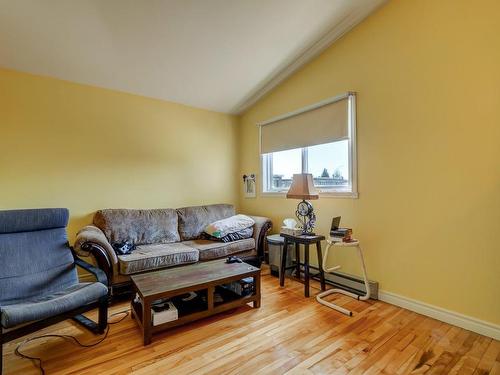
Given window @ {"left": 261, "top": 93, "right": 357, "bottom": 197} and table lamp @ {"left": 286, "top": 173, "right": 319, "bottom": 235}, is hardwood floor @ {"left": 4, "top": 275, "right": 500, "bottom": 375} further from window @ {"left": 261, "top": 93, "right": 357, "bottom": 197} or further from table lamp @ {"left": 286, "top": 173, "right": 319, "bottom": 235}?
window @ {"left": 261, "top": 93, "right": 357, "bottom": 197}

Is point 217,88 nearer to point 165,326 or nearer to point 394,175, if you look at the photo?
point 394,175

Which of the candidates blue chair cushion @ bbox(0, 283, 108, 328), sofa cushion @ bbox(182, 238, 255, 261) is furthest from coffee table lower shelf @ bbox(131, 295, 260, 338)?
sofa cushion @ bbox(182, 238, 255, 261)

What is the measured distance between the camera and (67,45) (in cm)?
245

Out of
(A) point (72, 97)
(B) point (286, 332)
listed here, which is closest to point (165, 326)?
(B) point (286, 332)

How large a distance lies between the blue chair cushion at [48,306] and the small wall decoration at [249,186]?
8.52 ft

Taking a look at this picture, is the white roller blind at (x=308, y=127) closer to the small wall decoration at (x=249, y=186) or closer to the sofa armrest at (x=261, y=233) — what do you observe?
the small wall decoration at (x=249, y=186)

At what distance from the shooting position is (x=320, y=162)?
3197 millimetres

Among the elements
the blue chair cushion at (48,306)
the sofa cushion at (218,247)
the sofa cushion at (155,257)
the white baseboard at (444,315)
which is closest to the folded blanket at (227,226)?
the sofa cushion at (218,247)

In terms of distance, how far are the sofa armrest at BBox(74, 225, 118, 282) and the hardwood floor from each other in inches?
19.4

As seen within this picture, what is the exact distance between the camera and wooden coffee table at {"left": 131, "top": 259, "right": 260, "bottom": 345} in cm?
182

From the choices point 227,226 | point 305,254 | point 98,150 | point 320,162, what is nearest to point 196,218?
point 227,226

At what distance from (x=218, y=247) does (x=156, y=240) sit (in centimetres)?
79

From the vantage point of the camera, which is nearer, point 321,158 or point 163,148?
point 321,158

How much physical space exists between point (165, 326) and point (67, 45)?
270cm
